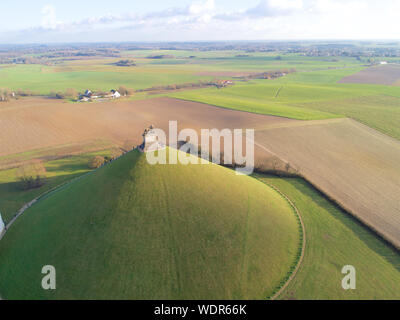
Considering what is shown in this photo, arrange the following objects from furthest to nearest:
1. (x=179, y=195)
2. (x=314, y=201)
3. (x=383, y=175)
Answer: (x=383, y=175) → (x=314, y=201) → (x=179, y=195)

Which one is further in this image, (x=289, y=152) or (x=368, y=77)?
(x=368, y=77)

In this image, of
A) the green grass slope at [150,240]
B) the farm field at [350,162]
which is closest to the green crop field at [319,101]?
the farm field at [350,162]

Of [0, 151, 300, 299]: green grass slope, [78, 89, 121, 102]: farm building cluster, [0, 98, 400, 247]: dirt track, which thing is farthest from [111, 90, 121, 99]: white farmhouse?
[0, 151, 300, 299]: green grass slope

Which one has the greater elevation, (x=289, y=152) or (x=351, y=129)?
(x=351, y=129)

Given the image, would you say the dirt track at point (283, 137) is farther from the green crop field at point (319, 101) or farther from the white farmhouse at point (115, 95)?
the white farmhouse at point (115, 95)

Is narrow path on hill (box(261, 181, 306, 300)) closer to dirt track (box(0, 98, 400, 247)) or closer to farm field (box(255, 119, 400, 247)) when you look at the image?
farm field (box(255, 119, 400, 247))

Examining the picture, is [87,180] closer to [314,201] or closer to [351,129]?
[314,201]

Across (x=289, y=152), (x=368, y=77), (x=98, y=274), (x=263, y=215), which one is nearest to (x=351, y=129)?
(x=289, y=152)
